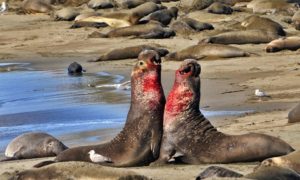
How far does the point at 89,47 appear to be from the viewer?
60.3ft

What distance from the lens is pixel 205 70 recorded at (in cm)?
1398

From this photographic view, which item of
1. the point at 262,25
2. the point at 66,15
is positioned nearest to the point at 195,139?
the point at 262,25

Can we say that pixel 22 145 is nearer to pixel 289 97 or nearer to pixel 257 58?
pixel 289 97

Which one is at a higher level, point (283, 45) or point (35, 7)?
point (35, 7)

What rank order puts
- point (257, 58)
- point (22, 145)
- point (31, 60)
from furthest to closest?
1. point (31, 60)
2. point (257, 58)
3. point (22, 145)

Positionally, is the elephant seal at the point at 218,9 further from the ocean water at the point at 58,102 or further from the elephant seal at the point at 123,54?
the ocean water at the point at 58,102

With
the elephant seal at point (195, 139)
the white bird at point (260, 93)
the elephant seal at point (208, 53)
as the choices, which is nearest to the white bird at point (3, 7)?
Result: the elephant seal at point (208, 53)

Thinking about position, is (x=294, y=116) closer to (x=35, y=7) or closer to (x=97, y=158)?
(x=97, y=158)

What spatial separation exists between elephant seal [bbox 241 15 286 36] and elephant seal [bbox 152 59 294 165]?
427 inches

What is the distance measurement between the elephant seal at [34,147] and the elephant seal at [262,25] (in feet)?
33.9

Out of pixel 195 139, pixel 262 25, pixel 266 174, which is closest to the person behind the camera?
pixel 266 174

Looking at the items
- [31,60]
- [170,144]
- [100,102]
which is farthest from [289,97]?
[31,60]

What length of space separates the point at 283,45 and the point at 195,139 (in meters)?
8.79

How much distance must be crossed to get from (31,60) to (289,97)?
25.0ft
